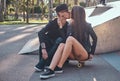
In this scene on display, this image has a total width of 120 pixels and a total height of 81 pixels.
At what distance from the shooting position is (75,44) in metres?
7.42

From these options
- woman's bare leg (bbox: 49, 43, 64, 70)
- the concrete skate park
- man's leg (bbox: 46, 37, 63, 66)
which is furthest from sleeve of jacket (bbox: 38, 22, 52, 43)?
the concrete skate park

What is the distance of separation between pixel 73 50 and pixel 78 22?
1.90 feet

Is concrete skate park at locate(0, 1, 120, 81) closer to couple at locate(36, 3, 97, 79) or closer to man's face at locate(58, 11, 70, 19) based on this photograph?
couple at locate(36, 3, 97, 79)

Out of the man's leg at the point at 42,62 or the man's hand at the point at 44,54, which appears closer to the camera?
the man's hand at the point at 44,54

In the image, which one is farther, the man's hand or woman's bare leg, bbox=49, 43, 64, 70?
the man's hand

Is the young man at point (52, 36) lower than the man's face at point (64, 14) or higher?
lower

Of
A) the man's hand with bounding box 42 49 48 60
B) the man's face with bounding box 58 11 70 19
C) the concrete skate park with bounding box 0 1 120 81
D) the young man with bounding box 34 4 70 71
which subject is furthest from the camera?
the man's face with bounding box 58 11 70 19

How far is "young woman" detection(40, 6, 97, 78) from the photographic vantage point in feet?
24.0

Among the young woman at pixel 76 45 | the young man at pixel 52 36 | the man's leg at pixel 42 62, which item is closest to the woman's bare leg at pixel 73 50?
the young woman at pixel 76 45

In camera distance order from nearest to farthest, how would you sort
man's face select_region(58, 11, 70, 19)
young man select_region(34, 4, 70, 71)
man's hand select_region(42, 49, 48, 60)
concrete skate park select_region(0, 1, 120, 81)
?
1. concrete skate park select_region(0, 1, 120, 81)
2. man's hand select_region(42, 49, 48, 60)
3. young man select_region(34, 4, 70, 71)
4. man's face select_region(58, 11, 70, 19)

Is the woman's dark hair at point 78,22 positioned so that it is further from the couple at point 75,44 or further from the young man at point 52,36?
the young man at point 52,36

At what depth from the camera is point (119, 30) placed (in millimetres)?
10586

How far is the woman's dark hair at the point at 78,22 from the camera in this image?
25.0 feet

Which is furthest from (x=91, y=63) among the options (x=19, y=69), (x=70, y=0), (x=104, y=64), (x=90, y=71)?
(x=70, y=0)
